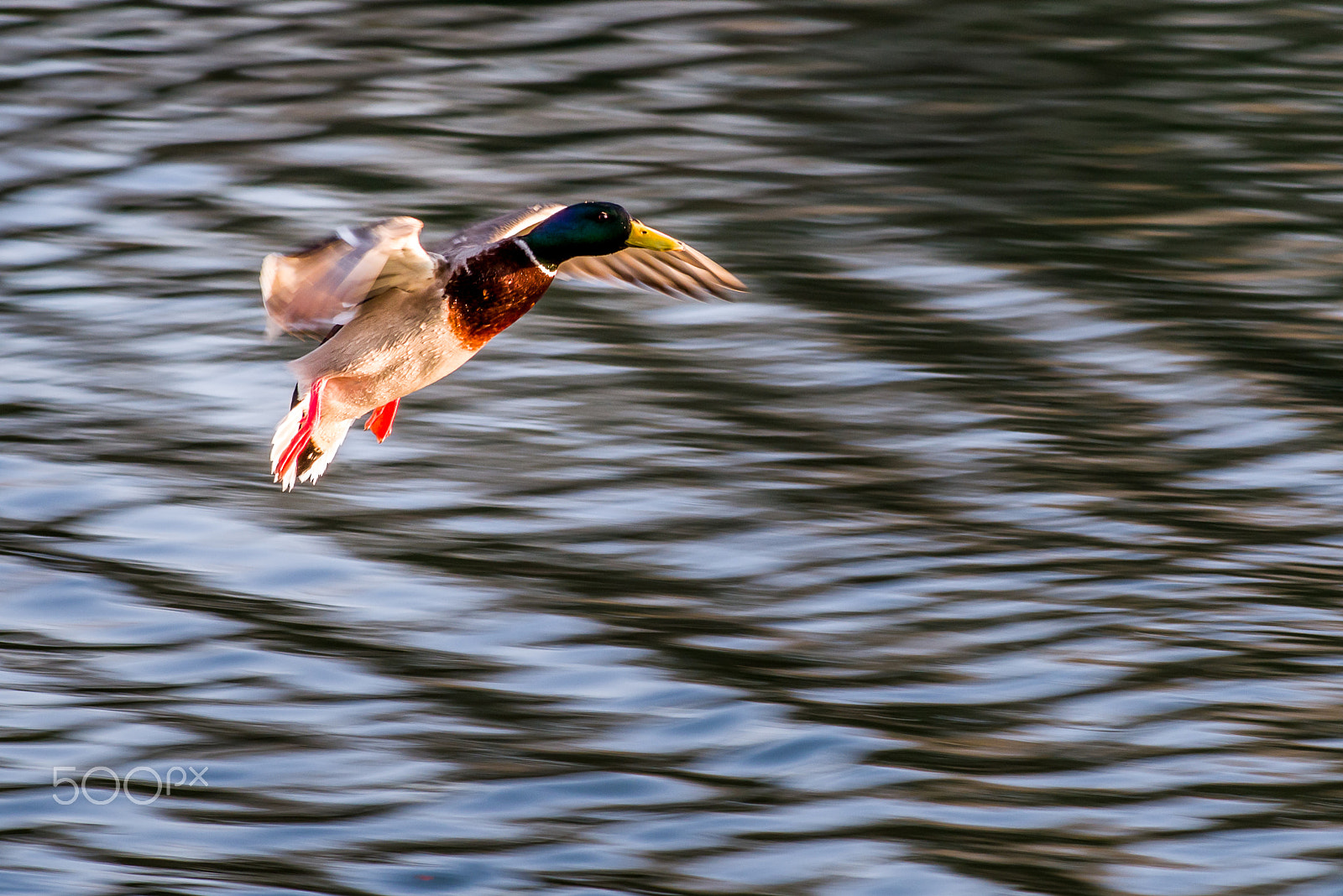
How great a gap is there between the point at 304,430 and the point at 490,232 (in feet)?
2.67

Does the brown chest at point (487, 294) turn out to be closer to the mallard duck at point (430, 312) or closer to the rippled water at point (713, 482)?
the mallard duck at point (430, 312)

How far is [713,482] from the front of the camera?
8188 millimetres

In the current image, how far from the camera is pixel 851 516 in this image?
25.7ft

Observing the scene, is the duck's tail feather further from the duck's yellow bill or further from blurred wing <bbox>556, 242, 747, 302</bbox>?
blurred wing <bbox>556, 242, 747, 302</bbox>

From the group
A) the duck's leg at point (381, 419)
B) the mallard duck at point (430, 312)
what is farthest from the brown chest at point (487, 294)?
the duck's leg at point (381, 419)

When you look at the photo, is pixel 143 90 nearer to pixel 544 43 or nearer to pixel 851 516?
pixel 544 43

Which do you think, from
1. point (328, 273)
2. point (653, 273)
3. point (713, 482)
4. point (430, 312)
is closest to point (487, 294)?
point (430, 312)

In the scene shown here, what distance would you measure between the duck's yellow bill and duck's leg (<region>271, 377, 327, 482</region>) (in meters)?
1.02

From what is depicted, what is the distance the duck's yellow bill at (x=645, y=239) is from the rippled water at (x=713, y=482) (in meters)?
1.31

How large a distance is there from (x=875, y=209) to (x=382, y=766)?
5.63 metres

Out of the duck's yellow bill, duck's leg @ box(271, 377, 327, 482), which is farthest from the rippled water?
A: the duck's yellow bill

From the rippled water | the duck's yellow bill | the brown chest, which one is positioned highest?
the duck's yellow bill

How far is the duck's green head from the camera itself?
6.35 metres

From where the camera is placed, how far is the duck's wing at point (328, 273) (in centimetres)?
573
